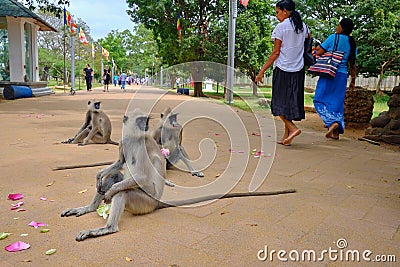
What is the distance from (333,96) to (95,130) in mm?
4417

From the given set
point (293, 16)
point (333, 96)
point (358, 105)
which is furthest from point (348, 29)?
point (358, 105)

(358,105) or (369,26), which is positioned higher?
(369,26)

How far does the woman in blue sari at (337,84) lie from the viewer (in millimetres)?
6852

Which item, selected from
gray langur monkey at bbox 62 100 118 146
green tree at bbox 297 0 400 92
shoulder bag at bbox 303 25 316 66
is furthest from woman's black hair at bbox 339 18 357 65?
green tree at bbox 297 0 400 92

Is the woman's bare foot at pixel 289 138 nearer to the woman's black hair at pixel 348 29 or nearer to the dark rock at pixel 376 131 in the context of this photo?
the woman's black hair at pixel 348 29

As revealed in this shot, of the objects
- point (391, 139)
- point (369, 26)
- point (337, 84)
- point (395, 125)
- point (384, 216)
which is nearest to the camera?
point (384, 216)

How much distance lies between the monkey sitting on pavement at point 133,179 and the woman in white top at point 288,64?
3.39m

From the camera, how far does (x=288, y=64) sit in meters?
6.07

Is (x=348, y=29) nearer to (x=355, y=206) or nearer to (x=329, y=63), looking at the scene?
(x=329, y=63)

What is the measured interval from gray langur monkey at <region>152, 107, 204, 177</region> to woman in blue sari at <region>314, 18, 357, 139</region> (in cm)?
368

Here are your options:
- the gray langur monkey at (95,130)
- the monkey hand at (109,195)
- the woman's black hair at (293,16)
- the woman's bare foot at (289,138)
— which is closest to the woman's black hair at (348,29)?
the woman's black hair at (293,16)

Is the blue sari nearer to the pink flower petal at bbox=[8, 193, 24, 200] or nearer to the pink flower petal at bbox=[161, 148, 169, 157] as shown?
the pink flower petal at bbox=[161, 148, 169, 157]

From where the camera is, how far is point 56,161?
195 inches

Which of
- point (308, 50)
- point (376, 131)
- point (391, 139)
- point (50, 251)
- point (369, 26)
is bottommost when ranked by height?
point (50, 251)
